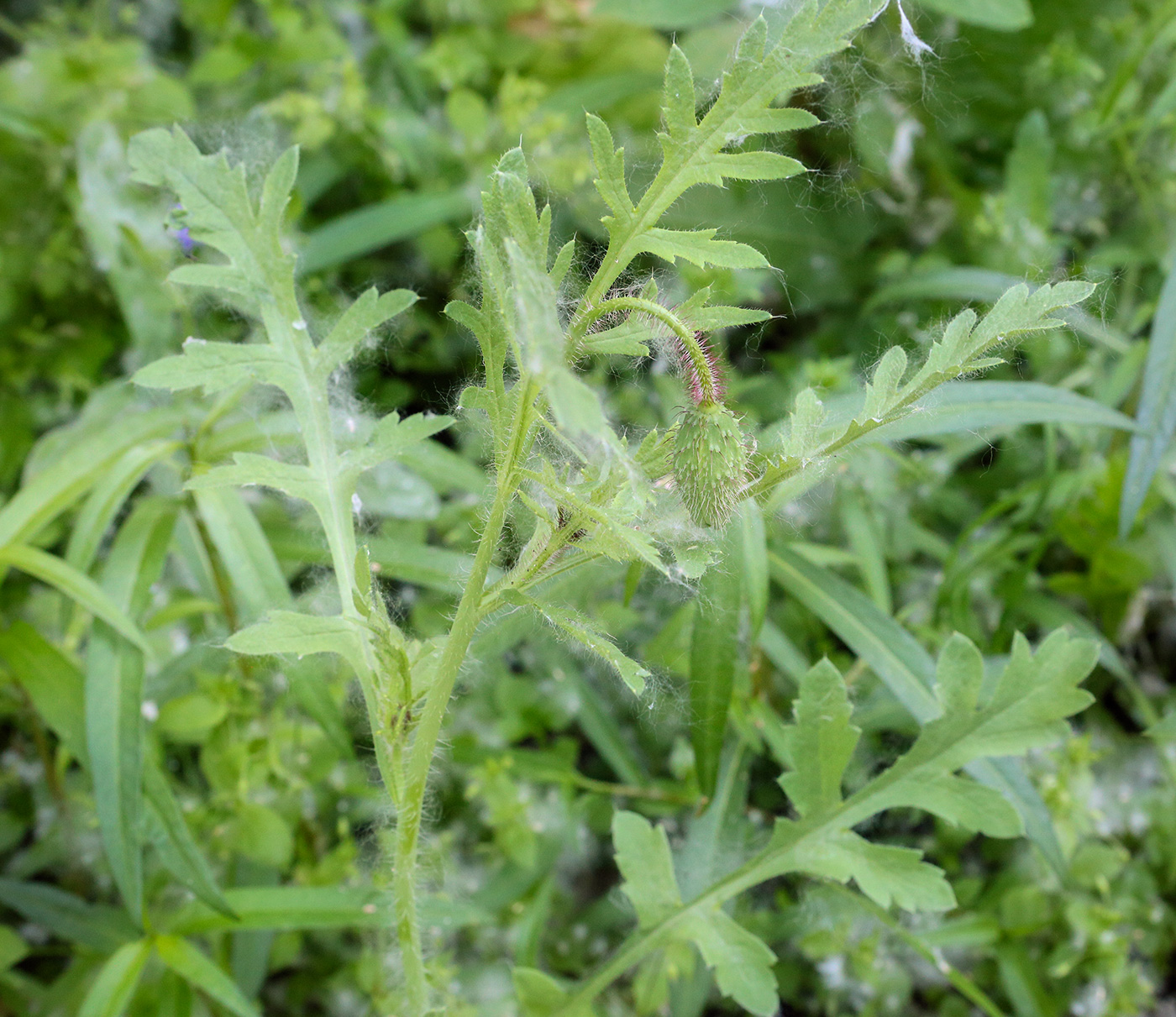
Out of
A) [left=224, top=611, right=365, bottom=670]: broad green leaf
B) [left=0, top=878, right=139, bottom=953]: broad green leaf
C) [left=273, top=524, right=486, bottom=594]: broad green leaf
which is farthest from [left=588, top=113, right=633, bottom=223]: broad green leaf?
[left=0, top=878, right=139, bottom=953]: broad green leaf

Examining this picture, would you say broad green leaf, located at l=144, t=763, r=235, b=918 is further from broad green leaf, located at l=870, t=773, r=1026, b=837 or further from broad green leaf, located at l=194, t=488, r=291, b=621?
broad green leaf, located at l=870, t=773, r=1026, b=837

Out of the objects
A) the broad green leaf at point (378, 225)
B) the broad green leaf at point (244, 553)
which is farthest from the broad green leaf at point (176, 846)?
the broad green leaf at point (378, 225)

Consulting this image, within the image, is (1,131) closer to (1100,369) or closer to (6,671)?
(6,671)

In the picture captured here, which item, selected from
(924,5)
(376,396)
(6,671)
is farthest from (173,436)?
(924,5)

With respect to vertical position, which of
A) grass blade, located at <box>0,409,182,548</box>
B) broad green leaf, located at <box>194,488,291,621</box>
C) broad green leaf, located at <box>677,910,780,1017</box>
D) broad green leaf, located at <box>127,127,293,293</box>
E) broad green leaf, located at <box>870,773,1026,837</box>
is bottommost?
broad green leaf, located at <box>677,910,780,1017</box>

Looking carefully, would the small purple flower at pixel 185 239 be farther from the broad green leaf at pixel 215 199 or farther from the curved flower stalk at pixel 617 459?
the broad green leaf at pixel 215 199

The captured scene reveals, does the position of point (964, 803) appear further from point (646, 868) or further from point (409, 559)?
point (409, 559)
